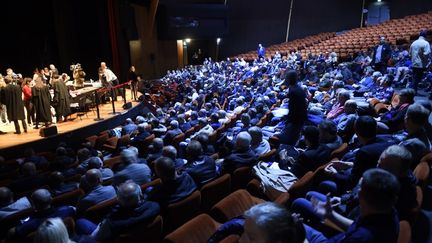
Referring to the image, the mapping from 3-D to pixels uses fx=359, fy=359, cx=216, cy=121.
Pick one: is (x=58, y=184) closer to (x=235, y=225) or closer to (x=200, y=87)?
(x=235, y=225)

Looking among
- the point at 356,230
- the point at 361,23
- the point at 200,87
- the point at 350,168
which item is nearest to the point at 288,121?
the point at 350,168

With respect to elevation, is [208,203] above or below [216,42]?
below

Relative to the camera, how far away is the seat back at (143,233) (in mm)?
2578

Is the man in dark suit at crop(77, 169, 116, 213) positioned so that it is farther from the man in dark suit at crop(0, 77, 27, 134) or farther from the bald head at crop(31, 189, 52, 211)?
the man in dark suit at crop(0, 77, 27, 134)

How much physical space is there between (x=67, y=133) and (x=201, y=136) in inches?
168

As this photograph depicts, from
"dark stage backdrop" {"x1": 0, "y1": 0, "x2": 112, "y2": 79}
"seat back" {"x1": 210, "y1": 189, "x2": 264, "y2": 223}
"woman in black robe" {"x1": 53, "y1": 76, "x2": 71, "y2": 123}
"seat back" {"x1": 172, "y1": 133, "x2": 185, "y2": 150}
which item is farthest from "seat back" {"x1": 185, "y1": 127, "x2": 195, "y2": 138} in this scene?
"dark stage backdrop" {"x1": 0, "y1": 0, "x2": 112, "y2": 79}

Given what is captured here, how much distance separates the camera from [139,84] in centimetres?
1414

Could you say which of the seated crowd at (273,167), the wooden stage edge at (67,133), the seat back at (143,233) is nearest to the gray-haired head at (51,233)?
the seated crowd at (273,167)

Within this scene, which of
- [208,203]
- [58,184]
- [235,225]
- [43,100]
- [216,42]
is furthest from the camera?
[216,42]

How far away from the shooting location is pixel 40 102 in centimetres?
838

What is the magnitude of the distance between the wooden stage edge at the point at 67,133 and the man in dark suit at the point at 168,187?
5.09 meters

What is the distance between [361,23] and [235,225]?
2363 cm

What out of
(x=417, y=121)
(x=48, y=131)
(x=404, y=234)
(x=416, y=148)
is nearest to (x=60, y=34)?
(x=48, y=131)

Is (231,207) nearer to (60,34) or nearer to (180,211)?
(180,211)
